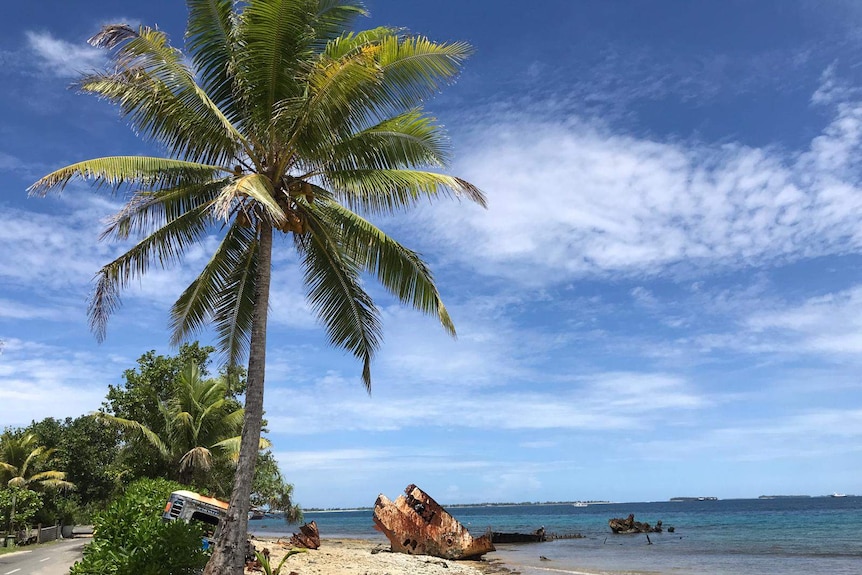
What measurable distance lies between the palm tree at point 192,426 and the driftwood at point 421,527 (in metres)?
6.82

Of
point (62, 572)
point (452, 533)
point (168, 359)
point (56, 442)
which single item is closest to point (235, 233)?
point (62, 572)

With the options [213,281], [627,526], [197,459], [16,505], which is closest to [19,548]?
[16,505]

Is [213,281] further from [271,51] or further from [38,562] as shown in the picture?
[38,562]

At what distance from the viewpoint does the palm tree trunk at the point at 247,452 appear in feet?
29.8

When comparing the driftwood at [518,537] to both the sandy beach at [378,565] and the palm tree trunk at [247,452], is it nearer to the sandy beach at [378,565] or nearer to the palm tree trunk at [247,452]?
the sandy beach at [378,565]

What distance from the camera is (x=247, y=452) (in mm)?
9469

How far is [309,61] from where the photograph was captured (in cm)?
1076

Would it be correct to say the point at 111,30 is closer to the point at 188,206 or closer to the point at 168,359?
the point at 188,206

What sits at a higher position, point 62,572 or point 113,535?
point 113,535

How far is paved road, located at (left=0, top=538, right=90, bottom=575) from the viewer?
16.8m

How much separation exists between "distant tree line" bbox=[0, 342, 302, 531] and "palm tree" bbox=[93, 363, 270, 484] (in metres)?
0.04

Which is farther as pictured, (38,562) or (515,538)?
→ (515,538)

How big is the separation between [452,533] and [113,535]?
19662mm

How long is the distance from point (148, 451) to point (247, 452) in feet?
58.9
